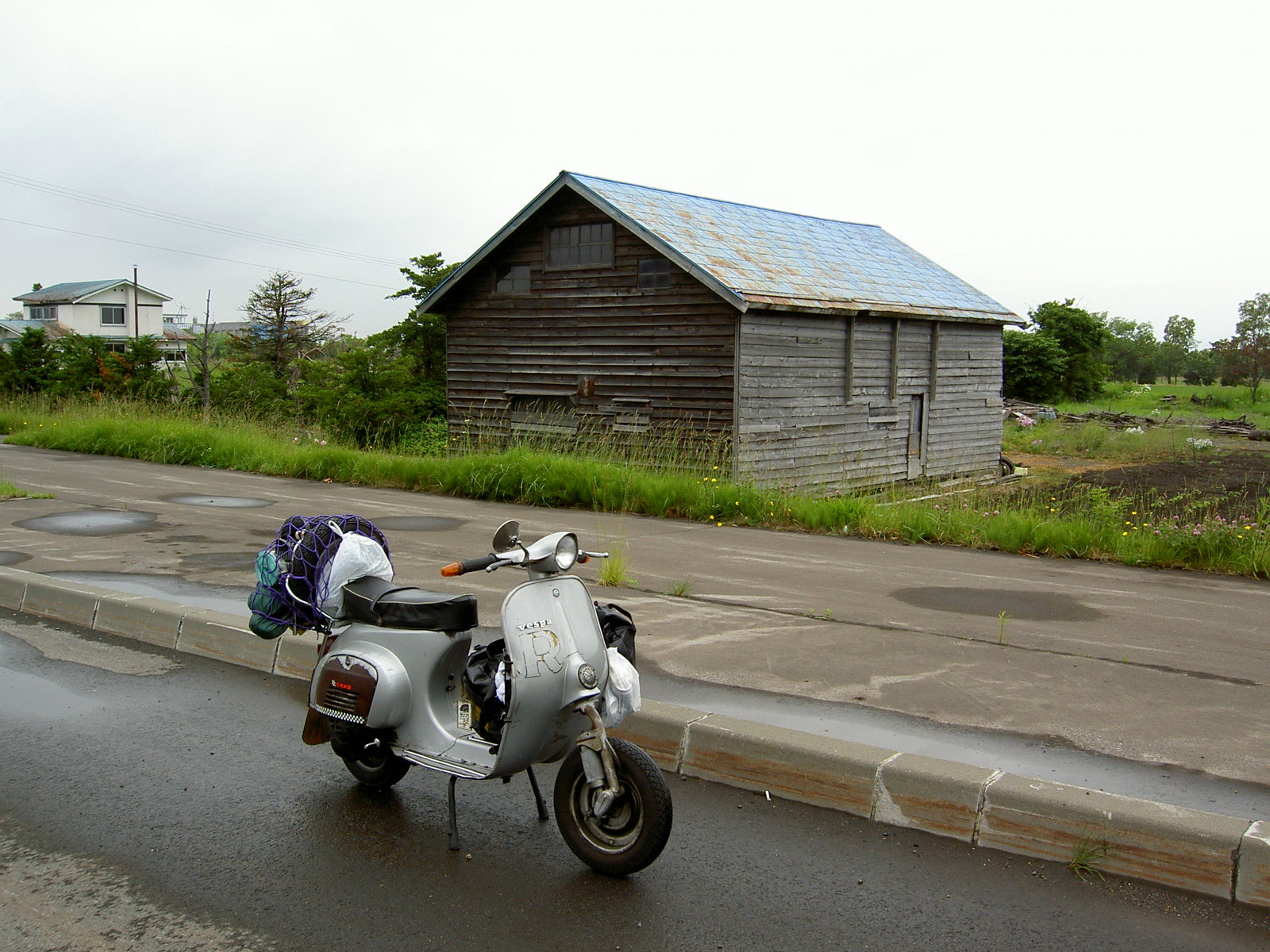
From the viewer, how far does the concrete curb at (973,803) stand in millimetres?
3811

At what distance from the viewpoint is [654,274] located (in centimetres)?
1842

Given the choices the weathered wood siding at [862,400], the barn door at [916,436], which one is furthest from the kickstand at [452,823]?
the barn door at [916,436]

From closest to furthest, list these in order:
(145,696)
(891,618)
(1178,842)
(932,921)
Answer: (932,921), (1178,842), (145,696), (891,618)

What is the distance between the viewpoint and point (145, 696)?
571 centimetres

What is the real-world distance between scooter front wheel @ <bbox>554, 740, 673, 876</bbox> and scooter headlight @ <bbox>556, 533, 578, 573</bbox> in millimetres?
643

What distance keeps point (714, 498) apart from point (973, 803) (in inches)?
343

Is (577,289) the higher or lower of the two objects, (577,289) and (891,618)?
the higher

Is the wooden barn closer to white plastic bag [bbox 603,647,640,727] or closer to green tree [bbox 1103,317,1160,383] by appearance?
white plastic bag [bbox 603,647,640,727]

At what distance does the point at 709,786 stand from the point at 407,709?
1433 mm

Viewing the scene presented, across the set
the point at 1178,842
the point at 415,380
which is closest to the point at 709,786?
the point at 1178,842

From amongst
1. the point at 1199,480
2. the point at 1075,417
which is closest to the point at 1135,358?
the point at 1075,417

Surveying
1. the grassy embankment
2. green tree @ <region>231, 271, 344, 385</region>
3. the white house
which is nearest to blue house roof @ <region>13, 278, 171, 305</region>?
the white house

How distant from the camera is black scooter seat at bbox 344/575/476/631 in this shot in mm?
4078

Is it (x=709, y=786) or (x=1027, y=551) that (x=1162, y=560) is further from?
(x=709, y=786)
